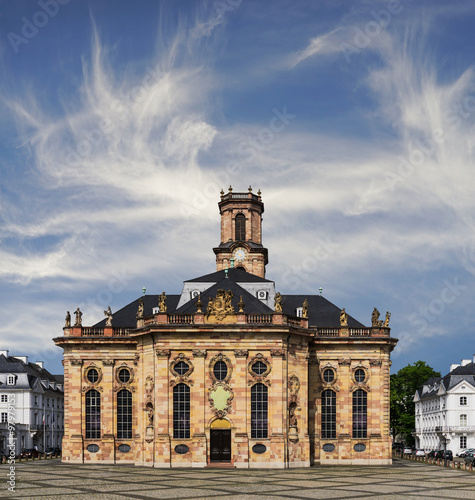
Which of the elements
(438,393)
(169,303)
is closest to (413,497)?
(169,303)

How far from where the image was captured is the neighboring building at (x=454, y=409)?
111250 millimetres

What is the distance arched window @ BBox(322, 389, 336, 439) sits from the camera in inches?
2822

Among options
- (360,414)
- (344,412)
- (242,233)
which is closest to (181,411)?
(344,412)

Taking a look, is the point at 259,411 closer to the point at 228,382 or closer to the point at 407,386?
the point at 228,382

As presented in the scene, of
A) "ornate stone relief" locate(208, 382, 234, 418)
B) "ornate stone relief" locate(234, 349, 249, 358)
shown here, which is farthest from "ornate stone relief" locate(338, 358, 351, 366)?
"ornate stone relief" locate(208, 382, 234, 418)


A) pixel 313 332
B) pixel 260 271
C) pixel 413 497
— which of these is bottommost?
pixel 413 497

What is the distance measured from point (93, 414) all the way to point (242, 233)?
98.8 ft

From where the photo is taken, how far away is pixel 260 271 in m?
91.4

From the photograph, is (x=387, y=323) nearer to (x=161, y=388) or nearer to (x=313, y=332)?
(x=313, y=332)

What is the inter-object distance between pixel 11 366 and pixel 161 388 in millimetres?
53145

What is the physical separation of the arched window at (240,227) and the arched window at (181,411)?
30.8 m

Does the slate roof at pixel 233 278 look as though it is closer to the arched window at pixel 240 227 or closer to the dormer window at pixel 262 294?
the dormer window at pixel 262 294

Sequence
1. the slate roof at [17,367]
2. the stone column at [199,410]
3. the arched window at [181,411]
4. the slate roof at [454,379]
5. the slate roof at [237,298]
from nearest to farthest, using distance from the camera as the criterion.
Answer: the stone column at [199,410] < the arched window at [181,411] < the slate roof at [237,298] < the slate roof at [17,367] < the slate roof at [454,379]

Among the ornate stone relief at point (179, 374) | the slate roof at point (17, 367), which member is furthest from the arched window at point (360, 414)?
the slate roof at point (17, 367)
